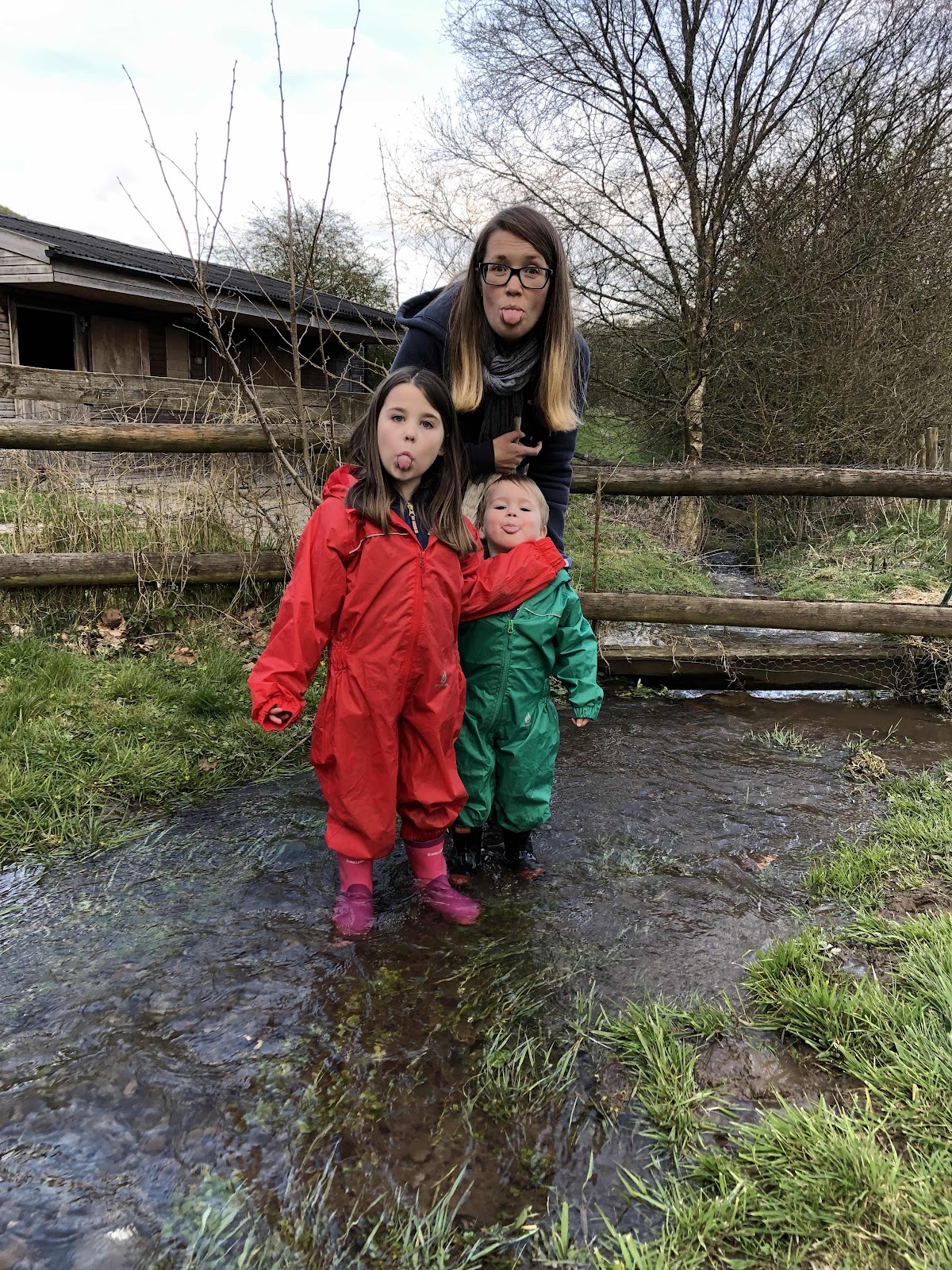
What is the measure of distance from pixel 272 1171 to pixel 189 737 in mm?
2381

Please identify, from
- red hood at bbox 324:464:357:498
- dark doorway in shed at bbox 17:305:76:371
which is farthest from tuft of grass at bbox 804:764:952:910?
dark doorway in shed at bbox 17:305:76:371

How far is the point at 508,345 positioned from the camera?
8.96ft

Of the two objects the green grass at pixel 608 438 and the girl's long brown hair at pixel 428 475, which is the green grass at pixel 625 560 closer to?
the girl's long brown hair at pixel 428 475

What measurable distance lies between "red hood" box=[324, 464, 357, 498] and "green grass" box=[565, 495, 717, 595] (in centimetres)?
305

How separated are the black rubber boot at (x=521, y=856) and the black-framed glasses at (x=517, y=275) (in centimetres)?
189

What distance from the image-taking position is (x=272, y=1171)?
63.6 inches

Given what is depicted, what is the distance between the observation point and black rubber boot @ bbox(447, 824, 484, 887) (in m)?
2.83

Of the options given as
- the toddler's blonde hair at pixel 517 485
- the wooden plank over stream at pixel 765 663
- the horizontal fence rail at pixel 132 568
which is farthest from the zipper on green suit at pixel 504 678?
the horizontal fence rail at pixel 132 568

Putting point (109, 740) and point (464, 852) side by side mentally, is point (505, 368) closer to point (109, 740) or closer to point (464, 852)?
point (464, 852)

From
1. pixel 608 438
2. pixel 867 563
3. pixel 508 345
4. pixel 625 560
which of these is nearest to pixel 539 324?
pixel 508 345

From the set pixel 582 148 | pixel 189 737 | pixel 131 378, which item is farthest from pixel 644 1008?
pixel 582 148

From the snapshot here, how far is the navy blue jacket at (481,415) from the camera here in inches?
108

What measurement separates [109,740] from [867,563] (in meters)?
8.39

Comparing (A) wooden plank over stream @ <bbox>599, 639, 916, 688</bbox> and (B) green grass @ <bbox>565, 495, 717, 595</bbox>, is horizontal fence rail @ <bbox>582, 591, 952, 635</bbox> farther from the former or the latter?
(B) green grass @ <bbox>565, 495, 717, 595</bbox>
